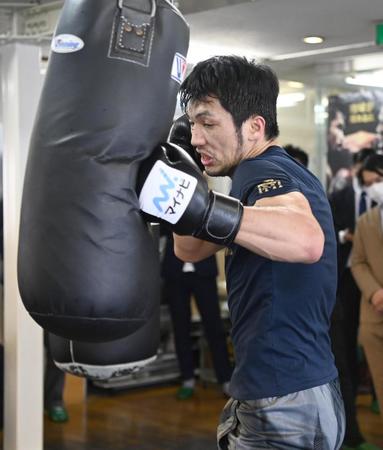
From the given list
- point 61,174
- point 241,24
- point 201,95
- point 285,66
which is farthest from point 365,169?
point 61,174

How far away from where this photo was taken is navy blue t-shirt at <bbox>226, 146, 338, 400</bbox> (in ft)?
6.56

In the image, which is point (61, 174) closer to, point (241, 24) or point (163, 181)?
point (163, 181)

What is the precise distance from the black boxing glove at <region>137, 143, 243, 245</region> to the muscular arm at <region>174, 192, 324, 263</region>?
0.03 m

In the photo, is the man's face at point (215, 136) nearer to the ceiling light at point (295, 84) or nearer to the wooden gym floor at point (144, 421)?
the wooden gym floor at point (144, 421)

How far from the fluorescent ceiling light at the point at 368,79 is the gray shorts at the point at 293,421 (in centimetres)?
472

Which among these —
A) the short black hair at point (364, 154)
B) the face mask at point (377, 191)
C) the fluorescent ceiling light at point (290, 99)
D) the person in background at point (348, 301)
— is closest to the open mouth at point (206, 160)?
the person in background at point (348, 301)

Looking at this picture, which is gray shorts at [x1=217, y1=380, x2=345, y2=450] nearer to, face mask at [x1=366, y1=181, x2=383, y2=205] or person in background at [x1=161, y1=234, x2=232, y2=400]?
face mask at [x1=366, y1=181, x2=383, y2=205]

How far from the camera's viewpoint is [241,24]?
4.89 m

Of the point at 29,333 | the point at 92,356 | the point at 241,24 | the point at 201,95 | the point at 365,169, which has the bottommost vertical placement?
the point at 29,333

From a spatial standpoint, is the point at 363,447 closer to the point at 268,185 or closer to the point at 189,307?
the point at 189,307

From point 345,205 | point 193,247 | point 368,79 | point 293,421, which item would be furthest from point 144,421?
point 293,421

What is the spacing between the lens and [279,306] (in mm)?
1993

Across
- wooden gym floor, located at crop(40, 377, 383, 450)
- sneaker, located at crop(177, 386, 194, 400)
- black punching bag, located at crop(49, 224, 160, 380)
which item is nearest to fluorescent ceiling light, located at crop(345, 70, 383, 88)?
wooden gym floor, located at crop(40, 377, 383, 450)

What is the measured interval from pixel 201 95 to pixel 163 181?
36 cm
